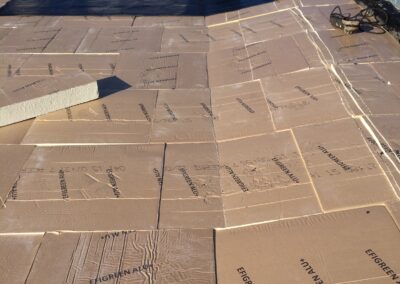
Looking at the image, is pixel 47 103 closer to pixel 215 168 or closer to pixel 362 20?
pixel 215 168

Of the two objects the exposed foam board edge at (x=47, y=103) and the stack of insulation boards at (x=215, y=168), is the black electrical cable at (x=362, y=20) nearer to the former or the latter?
the stack of insulation boards at (x=215, y=168)

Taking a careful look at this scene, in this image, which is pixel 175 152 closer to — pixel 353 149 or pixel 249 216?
pixel 249 216

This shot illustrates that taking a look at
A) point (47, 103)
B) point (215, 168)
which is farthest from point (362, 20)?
point (47, 103)

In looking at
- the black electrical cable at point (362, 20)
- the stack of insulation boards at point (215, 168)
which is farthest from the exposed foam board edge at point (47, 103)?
the black electrical cable at point (362, 20)

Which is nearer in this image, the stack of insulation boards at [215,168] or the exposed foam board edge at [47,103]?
the stack of insulation boards at [215,168]

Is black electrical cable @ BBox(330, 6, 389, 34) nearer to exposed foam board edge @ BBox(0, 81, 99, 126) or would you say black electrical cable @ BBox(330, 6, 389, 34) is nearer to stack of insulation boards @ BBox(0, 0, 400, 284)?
stack of insulation boards @ BBox(0, 0, 400, 284)

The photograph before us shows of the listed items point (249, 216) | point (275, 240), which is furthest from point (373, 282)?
point (249, 216)

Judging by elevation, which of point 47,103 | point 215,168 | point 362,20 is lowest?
point 215,168
